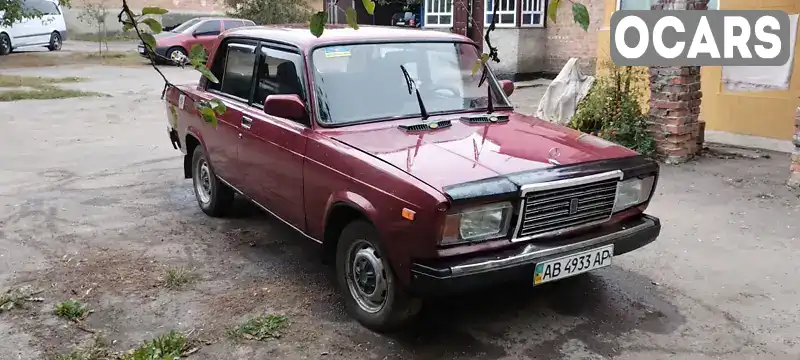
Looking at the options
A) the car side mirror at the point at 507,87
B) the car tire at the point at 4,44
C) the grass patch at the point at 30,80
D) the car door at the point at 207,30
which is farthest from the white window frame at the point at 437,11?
the car tire at the point at 4,44

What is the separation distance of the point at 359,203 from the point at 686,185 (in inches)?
183

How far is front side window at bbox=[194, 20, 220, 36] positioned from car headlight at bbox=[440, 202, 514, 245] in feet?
67.7

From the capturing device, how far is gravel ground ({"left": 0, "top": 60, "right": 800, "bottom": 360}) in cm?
386

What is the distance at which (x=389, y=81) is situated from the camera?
464cm

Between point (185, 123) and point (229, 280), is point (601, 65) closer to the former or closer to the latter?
point (185, 123)

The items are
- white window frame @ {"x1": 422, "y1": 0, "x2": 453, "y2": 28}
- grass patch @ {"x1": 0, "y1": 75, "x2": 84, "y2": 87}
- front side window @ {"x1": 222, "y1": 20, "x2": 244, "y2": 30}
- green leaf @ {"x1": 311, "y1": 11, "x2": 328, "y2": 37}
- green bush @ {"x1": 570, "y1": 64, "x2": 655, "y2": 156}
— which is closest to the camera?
green leaf @ {"x1": 311, "y1": 11, "x2": 328, "y2": 37}

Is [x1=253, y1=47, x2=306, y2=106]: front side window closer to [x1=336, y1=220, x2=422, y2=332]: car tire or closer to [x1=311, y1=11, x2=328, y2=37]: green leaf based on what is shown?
[x1=336, y1=220, x2=422, y2=332]: car tire

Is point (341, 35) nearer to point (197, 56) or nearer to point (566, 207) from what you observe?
point (566, 207)

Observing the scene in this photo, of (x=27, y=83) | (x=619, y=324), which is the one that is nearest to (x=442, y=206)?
(x=619, y=324)

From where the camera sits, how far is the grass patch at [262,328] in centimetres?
393

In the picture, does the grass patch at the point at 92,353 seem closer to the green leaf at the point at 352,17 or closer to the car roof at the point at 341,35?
the car roof at the point at 341,35

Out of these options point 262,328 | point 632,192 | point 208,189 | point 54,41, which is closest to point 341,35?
point 262,328

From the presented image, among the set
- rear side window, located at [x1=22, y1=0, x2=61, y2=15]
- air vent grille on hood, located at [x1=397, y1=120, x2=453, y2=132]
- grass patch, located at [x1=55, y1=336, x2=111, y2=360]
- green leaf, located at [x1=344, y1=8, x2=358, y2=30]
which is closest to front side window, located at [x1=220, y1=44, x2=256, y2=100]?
air vent grille on hood, located at [x1=397, y1=120, x2=453, y2=132]

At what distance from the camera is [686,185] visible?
23.5 ft
